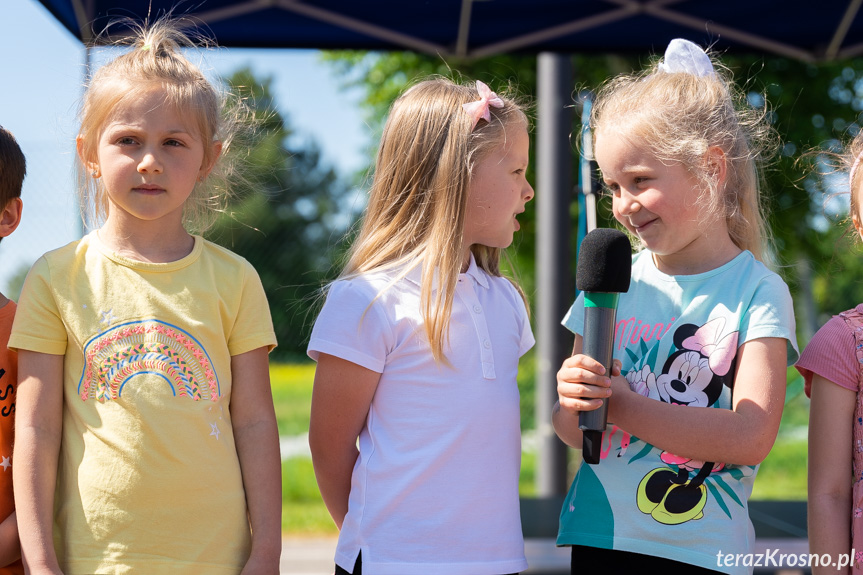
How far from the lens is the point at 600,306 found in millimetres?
1711

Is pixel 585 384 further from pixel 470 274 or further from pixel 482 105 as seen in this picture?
pixel 482 105

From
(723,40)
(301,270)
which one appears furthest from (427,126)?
(301,270)

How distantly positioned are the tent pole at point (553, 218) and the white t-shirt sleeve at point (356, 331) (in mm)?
4169

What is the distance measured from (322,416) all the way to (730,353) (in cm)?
96

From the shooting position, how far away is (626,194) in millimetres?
2082

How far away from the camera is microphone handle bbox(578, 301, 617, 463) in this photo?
171 centimetres

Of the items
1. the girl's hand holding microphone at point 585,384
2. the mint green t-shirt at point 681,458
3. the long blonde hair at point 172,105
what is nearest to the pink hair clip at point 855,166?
the mint green t-shirt at point 681,458

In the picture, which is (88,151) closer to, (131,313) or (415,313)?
(131,313)

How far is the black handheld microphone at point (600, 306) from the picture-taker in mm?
1712

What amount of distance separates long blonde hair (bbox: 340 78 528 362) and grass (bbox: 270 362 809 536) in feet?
22.2

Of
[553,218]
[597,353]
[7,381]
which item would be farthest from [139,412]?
[553,218]

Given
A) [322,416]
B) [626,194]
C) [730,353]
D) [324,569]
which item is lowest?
[324,569]

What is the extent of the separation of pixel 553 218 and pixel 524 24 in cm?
183

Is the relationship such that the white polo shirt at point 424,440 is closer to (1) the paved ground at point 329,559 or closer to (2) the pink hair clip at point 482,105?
(2) the pink hair clip at point 482,105
